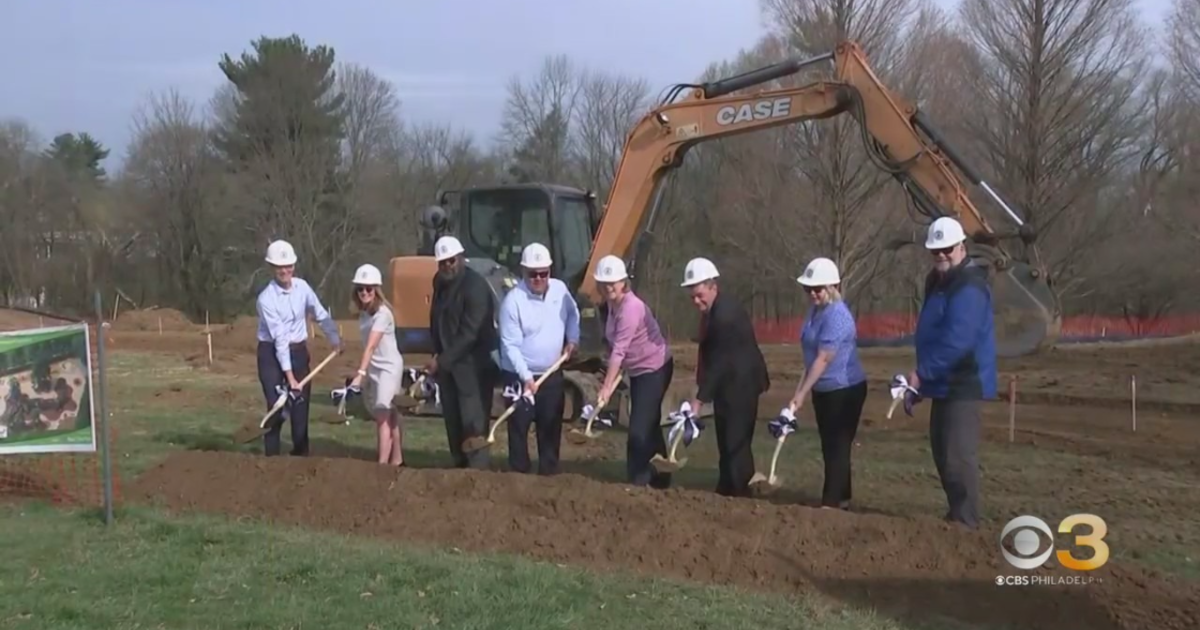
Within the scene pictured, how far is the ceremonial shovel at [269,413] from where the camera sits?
10.0 m

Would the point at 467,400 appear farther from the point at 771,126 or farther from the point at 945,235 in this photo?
the point at 771,126

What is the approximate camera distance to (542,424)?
924 centimetres

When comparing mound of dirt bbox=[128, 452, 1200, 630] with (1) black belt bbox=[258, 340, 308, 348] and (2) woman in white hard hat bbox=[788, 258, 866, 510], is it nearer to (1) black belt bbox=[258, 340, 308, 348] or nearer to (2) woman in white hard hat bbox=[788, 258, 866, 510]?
(2) woman in white hard hat bbox=[788, 258, 866, 510]

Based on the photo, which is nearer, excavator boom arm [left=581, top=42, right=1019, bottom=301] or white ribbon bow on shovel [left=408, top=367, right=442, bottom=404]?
white ribbon bow on shovel [left=408, top=367, right=442, bottom=404]

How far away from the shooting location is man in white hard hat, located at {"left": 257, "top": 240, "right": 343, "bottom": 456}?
10000mm

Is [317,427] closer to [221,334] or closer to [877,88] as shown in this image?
[877,88]

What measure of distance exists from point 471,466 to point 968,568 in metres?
4.30

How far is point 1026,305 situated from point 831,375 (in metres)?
4.63

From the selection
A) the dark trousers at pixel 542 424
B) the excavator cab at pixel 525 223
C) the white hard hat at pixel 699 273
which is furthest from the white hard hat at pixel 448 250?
the excavator cab at pixel 525 223

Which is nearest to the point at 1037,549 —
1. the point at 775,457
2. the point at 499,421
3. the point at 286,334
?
the point at 775,457

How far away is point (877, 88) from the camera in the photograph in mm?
12430

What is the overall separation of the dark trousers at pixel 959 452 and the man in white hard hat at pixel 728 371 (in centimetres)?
153

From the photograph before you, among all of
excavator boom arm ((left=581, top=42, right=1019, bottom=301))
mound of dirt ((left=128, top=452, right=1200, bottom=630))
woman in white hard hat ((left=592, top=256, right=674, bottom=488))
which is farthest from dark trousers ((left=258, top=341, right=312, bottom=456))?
excavator boom arm ((left=581, top=42, right=1019, bottom=301))

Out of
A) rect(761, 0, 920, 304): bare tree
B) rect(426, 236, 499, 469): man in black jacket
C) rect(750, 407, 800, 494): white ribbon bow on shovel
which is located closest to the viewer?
rect(750, 407, 800, 494): white ribbon bow on shovel
